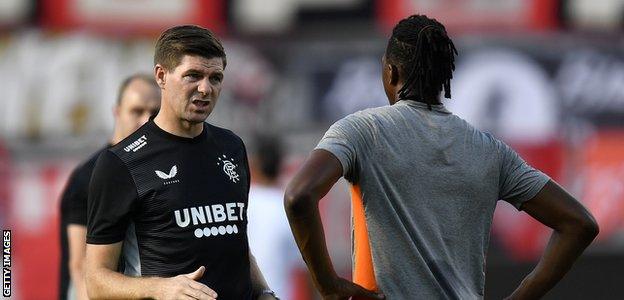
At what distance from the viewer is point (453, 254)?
12.7 ft

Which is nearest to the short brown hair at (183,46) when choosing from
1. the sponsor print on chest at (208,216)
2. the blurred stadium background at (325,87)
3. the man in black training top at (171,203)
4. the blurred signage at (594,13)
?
the man in black training top at (171,203)

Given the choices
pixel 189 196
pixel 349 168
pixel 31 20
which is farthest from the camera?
pixel 31 20

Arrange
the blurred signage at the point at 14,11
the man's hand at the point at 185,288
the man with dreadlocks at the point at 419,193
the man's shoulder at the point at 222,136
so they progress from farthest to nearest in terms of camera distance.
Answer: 1. the blurred signage at the point at 14,11
2. the man's shoulder at the point at 222,136
3. the man's hand at the point at 185,288
4. the man with dreadlocks at the point at 419,193

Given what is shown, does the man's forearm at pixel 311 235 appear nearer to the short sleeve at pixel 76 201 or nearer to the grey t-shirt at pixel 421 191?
the grey t-shirt at pixel 421 191

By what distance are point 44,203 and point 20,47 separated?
3.98 feet

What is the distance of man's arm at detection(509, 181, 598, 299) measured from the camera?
3.99 metres

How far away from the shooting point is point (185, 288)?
3844 mm

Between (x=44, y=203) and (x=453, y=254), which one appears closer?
(x=453, y=254)

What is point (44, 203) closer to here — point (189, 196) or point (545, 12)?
point (545, 12)

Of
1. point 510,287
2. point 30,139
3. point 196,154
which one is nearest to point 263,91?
point 30,139

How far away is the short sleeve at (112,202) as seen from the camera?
397cm

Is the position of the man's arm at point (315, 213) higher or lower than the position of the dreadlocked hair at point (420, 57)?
lower

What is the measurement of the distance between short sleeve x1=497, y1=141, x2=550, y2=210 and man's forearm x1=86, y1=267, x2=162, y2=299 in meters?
1.19

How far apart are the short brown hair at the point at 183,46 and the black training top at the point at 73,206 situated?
4.29 ft
